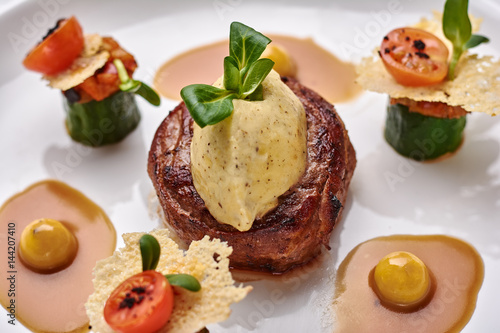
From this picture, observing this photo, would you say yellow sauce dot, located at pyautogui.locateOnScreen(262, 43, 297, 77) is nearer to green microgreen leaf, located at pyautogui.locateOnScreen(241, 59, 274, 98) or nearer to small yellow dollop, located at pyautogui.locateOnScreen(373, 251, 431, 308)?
green microgreen leaf, located at pyautogui.locateOnScreen(241, 59, 274, 98)

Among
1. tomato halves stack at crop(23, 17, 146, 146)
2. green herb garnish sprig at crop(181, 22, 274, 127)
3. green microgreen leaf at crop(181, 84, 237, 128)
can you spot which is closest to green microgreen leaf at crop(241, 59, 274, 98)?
green herb garnish sprig at crop(181, 22, 274, 127)

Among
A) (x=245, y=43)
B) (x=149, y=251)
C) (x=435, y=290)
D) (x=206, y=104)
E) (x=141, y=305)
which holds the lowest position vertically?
(x=435, y=290)

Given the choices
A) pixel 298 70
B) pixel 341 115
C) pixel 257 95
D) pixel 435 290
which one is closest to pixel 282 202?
pixel 257 95

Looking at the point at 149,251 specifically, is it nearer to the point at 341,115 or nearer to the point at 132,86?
the point at 132,86

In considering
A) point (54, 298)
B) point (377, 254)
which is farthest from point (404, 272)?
point (54, 298)

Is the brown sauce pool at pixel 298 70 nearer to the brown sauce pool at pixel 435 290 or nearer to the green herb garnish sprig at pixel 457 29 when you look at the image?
the green herb garnish sprig at pixel 457 29

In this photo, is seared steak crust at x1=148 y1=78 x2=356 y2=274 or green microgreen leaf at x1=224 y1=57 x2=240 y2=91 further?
seared steak crust at x1=148 y1=78 x2=356 y2=274
